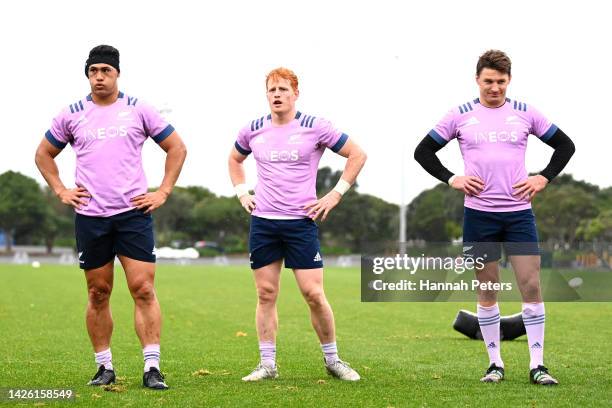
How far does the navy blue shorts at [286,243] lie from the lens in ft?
28.0

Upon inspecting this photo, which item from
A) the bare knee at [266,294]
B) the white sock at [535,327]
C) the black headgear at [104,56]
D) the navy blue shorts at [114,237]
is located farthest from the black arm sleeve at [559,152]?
the black headgear at [104,56]

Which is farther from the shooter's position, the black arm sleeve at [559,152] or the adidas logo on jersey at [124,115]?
the black arm sleeve at [559,152]

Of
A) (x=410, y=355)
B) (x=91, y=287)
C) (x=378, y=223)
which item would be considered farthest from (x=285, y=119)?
(x=378, y=223)

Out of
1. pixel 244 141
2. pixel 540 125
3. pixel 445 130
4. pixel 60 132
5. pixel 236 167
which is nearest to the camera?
pixel 60 132

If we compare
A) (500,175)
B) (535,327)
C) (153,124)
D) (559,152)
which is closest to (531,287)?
(535,327)

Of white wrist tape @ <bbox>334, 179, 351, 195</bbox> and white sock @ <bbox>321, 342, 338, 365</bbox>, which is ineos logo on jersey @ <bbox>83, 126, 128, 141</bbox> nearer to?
white wrist tape @ <bbox>334, 179, 351, 195</bbox>

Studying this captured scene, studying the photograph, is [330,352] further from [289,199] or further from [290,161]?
[290,161]

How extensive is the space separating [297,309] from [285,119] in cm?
1273

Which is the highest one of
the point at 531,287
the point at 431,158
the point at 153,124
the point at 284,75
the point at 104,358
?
the point at 284,75

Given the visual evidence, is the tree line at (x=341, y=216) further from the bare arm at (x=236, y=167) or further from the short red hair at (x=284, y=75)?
the short red hair at (x=284, y=75)

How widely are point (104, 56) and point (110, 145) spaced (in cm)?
69

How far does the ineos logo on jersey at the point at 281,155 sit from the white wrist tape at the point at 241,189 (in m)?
0.46

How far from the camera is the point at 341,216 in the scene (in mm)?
92000

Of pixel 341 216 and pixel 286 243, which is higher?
pixel 286 243
